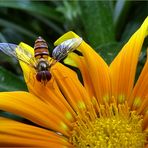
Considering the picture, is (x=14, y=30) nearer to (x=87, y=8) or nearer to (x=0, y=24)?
(x=0, y=24)

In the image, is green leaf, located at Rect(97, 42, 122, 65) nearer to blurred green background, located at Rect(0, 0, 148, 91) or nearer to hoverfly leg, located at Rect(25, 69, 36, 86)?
blurred green background, located at Rect(0, 0, 148, 91)

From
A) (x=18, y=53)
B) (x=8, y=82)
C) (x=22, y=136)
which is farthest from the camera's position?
(x=8, y=82)

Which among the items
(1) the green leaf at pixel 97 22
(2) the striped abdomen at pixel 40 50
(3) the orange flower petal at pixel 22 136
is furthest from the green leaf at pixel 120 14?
(3) the orange flower petal at pixel 22 136

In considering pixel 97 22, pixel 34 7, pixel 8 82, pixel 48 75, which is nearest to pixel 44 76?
pixel 48 75

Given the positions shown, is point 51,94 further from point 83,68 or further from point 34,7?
point 34,7

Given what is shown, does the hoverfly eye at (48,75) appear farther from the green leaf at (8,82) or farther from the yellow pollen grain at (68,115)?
the green leaf at (8,82)
